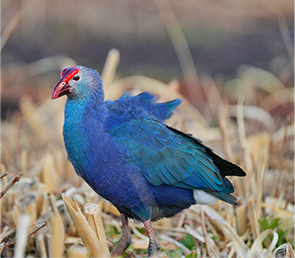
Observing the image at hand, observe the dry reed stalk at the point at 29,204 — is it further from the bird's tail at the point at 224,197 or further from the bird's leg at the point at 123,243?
the bird's tail at the point at 224,197

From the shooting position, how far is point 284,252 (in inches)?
80.1

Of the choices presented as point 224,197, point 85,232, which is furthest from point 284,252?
point 85,232

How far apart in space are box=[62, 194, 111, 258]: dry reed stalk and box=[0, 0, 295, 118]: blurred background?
3.26 metres

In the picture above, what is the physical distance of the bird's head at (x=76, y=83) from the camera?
1.82 meters

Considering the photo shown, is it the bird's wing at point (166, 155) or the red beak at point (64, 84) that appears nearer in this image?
the red beak at point (64, 84)

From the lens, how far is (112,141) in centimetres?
190

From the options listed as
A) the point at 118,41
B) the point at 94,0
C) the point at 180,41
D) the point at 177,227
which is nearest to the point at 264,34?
the point at 180,41

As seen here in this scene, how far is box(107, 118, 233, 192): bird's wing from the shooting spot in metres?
1.94

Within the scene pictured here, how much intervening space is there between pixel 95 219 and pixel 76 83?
28.9 inches

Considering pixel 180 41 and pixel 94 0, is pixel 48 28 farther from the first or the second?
pixel 180 41

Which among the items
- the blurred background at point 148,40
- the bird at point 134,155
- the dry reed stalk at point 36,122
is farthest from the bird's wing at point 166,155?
the blurred background at point 148,40

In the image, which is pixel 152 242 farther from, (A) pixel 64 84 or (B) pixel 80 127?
(A) pixel 64 84

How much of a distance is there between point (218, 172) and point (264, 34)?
5.45 metres

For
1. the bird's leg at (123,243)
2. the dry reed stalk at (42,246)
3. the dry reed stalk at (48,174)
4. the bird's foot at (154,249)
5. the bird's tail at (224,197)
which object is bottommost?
the bird's foot at (154,249)
